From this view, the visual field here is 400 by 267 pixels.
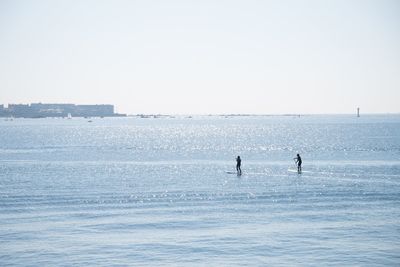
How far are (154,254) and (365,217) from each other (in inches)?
472

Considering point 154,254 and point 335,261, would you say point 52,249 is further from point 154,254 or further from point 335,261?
point 335,261

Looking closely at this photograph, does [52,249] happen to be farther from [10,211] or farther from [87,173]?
[87,173]

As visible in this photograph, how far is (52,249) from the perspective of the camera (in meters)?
20.7

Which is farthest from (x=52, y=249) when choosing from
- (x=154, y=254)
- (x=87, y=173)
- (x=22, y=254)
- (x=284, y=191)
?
(x=87, y=173)

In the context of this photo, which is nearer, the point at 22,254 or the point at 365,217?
the point at 22,254

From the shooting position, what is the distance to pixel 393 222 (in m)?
24.7

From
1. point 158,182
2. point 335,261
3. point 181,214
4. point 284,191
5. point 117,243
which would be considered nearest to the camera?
point 335,261

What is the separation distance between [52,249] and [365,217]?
15.6m

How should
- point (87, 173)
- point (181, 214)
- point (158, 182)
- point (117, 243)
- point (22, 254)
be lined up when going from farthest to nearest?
point (87, 173), point (158, 182), point (181, 214), point (117, 243), point (22, 254)

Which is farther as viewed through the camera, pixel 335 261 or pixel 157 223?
pixel 157 223

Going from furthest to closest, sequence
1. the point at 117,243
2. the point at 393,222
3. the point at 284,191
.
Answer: the point at 284,191 < the point at 393,222 < the point at 117,243

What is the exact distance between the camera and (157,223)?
25125 mm

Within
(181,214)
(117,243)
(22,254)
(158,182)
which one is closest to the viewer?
(22,254)

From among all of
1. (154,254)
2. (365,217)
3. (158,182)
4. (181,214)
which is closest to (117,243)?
(154,254)
